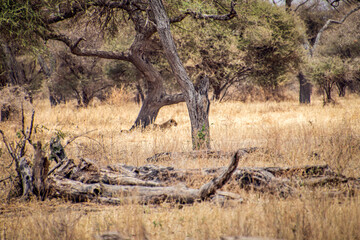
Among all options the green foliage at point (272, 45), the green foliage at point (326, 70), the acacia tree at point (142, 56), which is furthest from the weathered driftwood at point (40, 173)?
the green foliage at point (326, 70)

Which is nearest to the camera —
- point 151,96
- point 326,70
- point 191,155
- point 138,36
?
point 191,155

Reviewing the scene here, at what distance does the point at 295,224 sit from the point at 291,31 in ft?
56.5

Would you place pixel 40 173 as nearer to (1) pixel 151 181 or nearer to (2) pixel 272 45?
(1) pixel 151 181

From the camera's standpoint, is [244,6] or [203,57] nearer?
[244,6]

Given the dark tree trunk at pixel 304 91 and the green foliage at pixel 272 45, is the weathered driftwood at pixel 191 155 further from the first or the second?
the dark tree trunk at pixel 304 91

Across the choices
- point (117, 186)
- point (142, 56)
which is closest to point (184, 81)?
point (117, 186)

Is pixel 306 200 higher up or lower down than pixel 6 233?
higher up

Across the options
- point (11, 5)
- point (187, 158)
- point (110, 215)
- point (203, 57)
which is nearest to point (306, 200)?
point (110, 215)

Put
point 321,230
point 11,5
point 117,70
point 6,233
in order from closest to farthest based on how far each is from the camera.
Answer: point 321,230 → point 6,233 → point 11,5 → point 117,70

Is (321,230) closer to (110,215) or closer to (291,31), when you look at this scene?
(110,215)

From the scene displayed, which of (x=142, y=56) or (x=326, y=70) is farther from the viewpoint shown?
(x=326, y=70)

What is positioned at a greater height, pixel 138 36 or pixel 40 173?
pixel 138 36

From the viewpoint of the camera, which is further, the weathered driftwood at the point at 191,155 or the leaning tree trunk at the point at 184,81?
the leaning tree trunk at the point at 184,81

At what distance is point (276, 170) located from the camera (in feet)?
12.9
